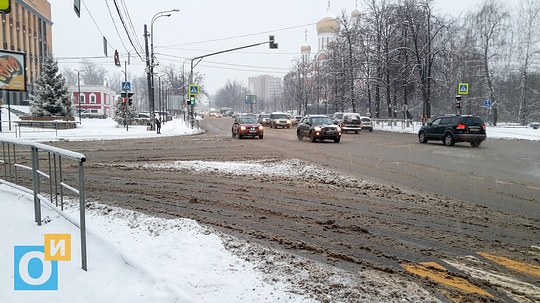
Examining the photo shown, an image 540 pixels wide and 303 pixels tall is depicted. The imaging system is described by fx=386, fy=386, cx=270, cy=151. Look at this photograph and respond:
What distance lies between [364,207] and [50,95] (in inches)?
1598

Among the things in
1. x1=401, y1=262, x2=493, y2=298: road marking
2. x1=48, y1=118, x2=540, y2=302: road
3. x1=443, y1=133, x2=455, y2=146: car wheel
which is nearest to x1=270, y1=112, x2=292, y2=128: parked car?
x1=443, y1=133, x2=455, y2=146: car wheel

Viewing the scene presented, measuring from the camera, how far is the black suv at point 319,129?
945 inches

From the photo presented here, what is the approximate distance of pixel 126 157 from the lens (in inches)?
620

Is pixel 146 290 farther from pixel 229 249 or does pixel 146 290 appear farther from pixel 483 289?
pixel 483 289

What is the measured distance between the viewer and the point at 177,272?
412cm

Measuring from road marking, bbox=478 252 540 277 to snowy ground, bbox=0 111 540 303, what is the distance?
1464 millimetres

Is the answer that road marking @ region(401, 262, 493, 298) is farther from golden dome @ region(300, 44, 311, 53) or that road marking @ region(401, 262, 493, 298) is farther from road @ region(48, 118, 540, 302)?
golden dome @ region(300, 44, 311, 53)

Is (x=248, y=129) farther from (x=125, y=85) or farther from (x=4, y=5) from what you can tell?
(x=4, y=5)

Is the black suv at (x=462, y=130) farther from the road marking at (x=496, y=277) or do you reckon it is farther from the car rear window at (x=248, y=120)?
the road marking at (x=496, y=277)

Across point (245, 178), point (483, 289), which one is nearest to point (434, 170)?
point (245, 178)

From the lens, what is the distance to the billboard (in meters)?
26.9

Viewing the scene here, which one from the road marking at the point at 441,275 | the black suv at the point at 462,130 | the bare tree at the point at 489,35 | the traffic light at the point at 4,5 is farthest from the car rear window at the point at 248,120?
the bare tree at the point at 489,35

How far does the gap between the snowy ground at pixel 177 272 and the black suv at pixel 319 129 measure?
18.9 m

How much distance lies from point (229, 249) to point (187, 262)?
669 millimetres
